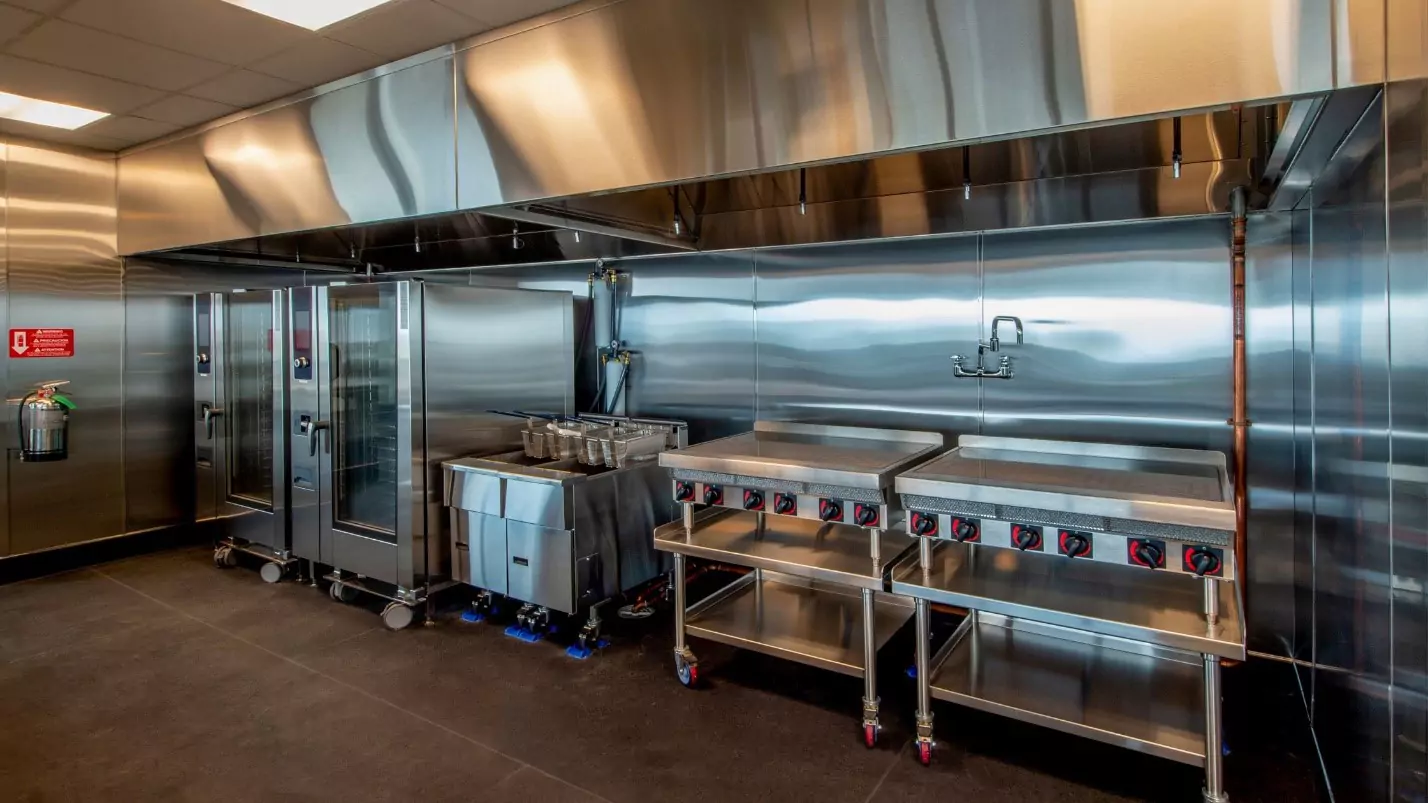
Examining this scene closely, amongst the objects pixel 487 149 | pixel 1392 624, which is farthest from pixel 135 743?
pixel 1392 624

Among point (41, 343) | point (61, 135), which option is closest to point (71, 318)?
point (41, 343)

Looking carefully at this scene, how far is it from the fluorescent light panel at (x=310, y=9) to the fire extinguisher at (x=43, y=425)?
309cm

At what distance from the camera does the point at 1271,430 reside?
284 centimetres

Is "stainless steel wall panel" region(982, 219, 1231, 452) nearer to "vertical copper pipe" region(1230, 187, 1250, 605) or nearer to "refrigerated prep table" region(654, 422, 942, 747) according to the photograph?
"vertical copper pipe" region(1230, 187, 1250, 605)

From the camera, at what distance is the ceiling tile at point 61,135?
428cm

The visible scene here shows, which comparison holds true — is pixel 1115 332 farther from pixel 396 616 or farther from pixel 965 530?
pixel 396 616

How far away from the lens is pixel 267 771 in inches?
96.8

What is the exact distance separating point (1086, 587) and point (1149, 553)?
443 millimetres

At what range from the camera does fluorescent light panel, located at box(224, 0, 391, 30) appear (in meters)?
2.75

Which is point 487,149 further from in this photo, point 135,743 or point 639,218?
point 135,743

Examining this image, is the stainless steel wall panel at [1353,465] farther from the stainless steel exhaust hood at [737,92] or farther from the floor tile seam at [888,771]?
the floor tile seam at [888,771]

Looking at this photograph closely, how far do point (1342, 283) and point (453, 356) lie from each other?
11.4ft

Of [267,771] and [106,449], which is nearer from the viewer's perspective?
[267,771]

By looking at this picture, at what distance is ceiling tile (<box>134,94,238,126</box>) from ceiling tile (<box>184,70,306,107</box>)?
0.10 meters
